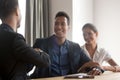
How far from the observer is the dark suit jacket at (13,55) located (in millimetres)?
1325

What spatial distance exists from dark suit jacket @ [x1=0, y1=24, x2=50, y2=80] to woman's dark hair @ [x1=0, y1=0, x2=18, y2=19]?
0.44ft

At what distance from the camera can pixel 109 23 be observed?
14.8 ft

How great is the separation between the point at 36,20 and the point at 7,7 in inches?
95.2

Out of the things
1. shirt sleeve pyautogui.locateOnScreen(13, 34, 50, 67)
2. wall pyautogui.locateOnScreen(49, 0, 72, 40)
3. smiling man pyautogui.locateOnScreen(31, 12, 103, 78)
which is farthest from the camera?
wall pyautogui.locateOnScreen(49, 0, 72, 40)

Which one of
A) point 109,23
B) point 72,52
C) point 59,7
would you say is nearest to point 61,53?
point 72,52

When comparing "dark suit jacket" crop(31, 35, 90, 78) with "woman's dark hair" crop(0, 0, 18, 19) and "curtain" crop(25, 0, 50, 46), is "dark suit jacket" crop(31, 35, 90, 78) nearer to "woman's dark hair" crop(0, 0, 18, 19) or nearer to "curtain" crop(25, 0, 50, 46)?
"woman's dark hair" crop(0, 0, 18, 19)

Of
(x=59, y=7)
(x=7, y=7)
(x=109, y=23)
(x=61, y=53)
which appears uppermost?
(x=59, y=7)

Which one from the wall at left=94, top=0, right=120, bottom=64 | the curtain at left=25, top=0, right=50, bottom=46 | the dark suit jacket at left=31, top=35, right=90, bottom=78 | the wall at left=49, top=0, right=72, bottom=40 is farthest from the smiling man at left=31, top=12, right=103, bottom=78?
the wall at left=94, top=0, right=120, bottom=64

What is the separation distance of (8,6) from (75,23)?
8.95ft

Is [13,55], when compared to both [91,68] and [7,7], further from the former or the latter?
[91,68]

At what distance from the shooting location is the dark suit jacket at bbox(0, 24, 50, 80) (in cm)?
133

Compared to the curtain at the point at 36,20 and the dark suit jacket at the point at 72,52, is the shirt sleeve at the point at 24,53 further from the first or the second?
the curtain at the point at 36,20

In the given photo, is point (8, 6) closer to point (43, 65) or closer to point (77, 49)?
point (43, 65)

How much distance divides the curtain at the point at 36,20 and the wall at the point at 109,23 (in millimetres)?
1081
